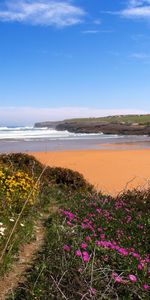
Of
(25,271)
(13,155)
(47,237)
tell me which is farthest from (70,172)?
(25,271)

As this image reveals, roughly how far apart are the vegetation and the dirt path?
120mm

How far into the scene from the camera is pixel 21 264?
6434 millimetres

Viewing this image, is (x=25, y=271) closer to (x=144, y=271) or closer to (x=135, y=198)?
(x=144, y=271)

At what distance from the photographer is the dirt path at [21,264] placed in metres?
5.64

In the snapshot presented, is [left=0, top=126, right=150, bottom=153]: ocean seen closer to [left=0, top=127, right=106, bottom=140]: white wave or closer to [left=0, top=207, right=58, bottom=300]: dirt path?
[left=0, top=127, right=106, bottom=140]: white wave

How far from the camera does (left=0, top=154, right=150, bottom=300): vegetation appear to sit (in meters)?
5.10

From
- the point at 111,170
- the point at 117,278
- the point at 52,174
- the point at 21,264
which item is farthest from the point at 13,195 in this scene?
the point at 111,170

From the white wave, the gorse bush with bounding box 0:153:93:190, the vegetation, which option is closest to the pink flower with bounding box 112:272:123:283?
the vegetation

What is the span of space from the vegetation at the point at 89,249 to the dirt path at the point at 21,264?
120mm

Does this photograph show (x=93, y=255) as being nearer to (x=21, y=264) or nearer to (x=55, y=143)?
(x=21, y=264)

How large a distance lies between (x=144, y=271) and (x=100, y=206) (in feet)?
13.9

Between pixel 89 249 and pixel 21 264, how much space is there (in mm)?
1076

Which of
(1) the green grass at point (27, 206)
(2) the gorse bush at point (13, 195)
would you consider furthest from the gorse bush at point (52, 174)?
(2) the gorse bush at point (13, 195)

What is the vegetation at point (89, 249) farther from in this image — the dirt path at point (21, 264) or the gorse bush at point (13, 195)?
the gorse bush at point (13, 195)
